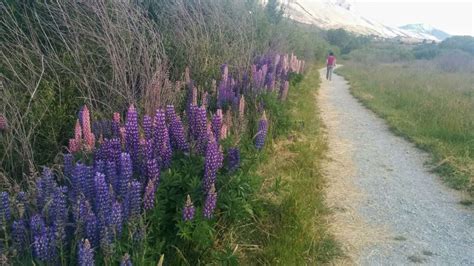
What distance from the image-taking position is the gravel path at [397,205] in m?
4.23

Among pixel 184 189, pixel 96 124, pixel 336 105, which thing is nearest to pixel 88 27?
pixel 96 124

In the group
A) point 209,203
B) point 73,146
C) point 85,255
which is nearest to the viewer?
point 85,255

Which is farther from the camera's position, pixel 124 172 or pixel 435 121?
pixel 435 121

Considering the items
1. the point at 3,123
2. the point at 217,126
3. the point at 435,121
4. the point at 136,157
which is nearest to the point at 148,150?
the point at 136,157

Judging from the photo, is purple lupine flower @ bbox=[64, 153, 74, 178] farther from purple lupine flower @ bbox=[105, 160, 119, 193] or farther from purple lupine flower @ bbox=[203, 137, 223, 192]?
purple lupine flower @ bbox=[203, 137, 223, 192]

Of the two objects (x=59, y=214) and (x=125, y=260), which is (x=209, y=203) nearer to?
(x=125, y=260)

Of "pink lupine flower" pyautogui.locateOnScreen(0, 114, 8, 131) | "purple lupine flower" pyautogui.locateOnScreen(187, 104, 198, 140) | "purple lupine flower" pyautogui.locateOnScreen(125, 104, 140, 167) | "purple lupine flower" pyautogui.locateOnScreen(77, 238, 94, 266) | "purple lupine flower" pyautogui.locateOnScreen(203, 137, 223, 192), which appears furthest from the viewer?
"purple lupine flower" pyautogui.locateOnScreen(187, 104, 198, 140)

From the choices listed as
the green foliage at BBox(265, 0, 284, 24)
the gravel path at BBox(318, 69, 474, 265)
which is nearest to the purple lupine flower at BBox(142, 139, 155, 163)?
the gravel path at BBox(318, 69, 474, 265)

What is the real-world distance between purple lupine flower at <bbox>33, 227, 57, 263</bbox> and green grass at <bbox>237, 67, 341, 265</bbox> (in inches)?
70.9

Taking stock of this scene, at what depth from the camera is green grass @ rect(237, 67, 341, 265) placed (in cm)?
376

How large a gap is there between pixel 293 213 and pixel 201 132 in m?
1.38

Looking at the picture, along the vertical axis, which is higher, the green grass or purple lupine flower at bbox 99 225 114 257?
purple lupine flower at bbox 99 225 114 257

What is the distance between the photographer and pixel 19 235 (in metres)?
2.47

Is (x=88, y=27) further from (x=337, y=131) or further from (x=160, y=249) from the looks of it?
(x=337, y=131)
